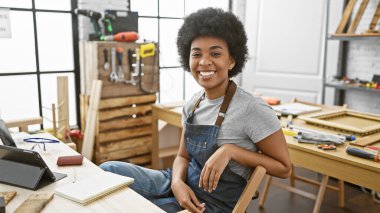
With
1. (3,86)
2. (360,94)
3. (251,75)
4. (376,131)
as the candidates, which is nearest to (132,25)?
(3,86)

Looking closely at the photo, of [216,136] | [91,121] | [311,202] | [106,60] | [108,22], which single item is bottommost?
[311,202]

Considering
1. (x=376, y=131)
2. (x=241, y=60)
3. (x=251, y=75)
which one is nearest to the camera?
(x=241, y=60)

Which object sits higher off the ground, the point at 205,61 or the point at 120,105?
the point at 205,61

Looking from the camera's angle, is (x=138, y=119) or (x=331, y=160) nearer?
(x=331, y=160)

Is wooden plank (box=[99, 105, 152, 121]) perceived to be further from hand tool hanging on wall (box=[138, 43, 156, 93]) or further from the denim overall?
the denim overall

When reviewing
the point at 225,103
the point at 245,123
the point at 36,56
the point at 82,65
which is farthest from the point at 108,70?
the point at 245,123

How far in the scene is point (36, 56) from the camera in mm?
3133

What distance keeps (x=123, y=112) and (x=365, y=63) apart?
2.51 metres

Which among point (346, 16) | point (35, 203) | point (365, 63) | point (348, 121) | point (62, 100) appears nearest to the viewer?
point (35, 203)

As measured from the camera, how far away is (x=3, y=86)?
119 inches

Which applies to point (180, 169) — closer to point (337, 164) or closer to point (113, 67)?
point (337, 164)

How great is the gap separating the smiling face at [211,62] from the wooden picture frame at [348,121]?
0.94 meters

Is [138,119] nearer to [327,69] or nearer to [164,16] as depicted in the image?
A: [164,16]

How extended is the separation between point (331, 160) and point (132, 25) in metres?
2.22
